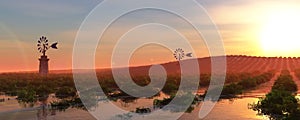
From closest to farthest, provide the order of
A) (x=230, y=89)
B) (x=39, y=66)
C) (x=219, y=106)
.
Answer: (x=219, y=106)
(x=230, y=89)
(x=39, y=66)

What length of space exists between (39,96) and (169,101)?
1962 centimetres

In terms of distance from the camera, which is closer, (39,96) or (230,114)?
(230,114)

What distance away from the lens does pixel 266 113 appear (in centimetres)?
3503

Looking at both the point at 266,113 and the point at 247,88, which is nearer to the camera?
the point at 266,113

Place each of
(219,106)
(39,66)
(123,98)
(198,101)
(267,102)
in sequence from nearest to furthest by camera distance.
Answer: (267,102)
(219,106)
(198,101)
(123,98)
(39,66)

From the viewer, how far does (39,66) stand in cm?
8500

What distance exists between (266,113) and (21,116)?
71.6 ft

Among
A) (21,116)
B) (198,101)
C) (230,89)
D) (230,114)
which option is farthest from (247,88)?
(21,116)

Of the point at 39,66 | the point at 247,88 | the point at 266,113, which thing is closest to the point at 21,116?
the point at 266,113

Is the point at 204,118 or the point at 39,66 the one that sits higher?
the point at 39,66

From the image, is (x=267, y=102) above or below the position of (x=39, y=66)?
below

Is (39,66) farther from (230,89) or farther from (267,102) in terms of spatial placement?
(267,102)

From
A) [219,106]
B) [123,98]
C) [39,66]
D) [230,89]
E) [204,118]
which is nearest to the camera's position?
[204,118]

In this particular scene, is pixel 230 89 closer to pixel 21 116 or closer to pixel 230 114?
pixel 230 114
